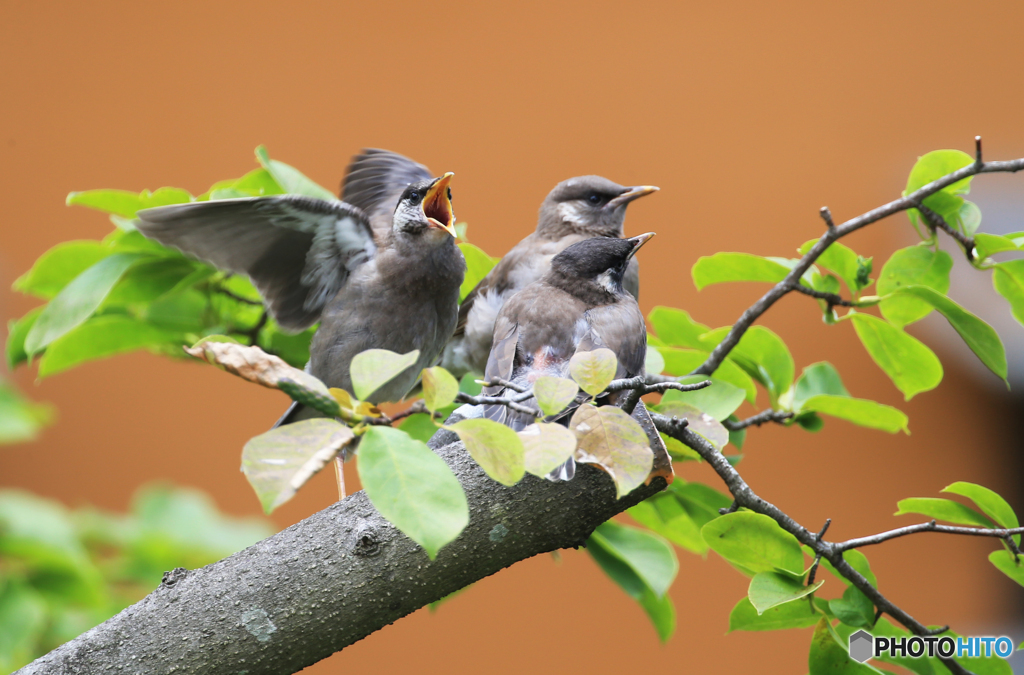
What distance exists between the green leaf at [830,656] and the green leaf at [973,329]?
51 centimetres

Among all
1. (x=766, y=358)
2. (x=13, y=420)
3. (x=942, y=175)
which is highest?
(x=942, y=175)

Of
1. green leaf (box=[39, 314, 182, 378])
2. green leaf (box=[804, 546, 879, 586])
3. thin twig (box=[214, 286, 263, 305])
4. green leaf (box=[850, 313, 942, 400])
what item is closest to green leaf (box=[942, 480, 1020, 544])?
green leaf (box=[804, 546, 879, 586])

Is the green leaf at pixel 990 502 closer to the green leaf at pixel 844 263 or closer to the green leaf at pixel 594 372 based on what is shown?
the green leaf at pixel 844 263

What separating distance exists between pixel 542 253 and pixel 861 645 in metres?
→ 0.94

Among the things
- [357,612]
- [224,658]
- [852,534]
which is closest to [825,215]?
[357,612]

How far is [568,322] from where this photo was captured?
4.08 ft

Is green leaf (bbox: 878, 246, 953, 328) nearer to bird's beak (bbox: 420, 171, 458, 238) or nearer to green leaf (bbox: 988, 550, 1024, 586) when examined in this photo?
green leaf (bbox: 988, 550, 1024, 586)

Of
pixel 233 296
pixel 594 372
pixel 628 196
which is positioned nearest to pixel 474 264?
pixel 628 196

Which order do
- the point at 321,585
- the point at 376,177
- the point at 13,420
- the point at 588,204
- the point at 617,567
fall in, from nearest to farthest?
1. the point at 321,585
2. the point at 617,567
3. the point at 588,204
4. the point at 376,177
5. the point at 13,420

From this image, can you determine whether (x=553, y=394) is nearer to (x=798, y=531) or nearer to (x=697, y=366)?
(x=798, y=531)

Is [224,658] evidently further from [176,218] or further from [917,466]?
[917,466]

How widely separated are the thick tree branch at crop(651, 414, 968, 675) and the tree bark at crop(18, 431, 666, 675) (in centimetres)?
10

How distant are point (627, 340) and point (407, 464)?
58 cm

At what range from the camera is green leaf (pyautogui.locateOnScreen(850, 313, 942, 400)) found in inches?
56.1
